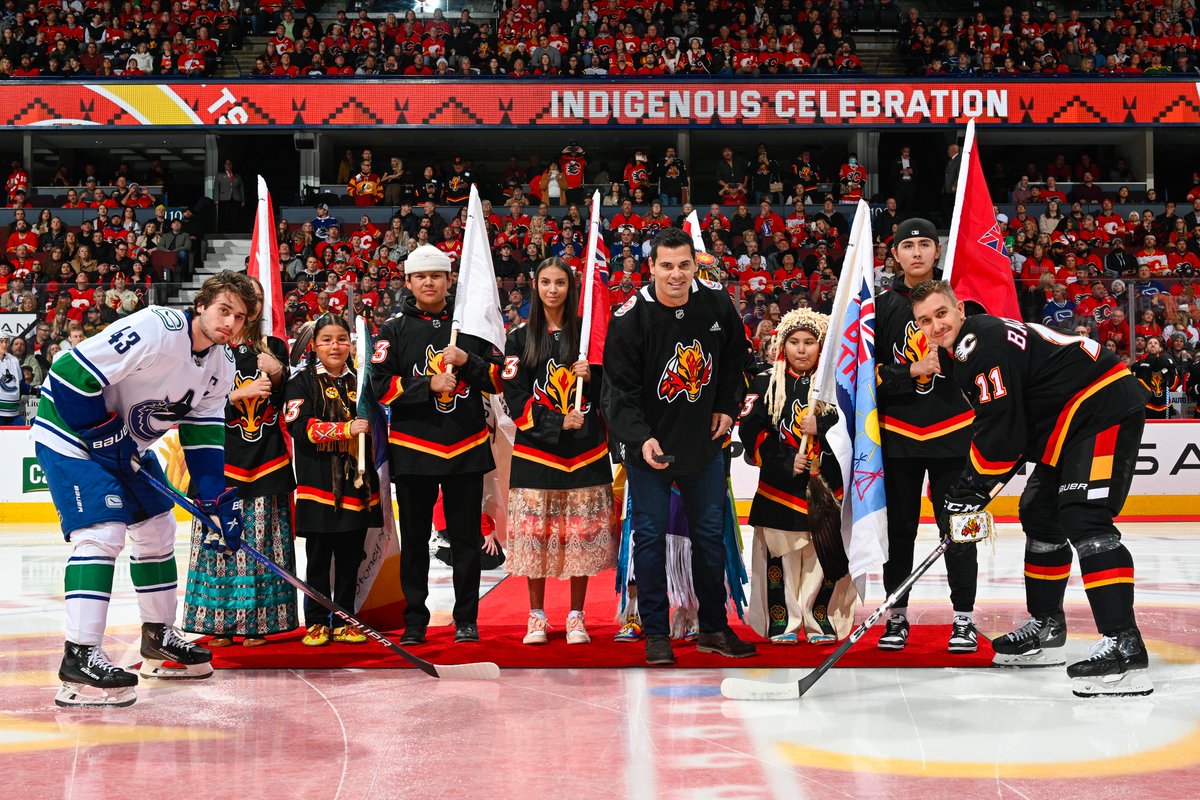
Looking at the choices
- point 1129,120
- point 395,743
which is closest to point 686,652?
point 395,743

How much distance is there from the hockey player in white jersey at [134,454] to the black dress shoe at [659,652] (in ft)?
5.72

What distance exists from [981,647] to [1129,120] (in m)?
16.2

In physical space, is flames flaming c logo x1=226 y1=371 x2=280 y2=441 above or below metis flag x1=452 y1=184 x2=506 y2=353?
below

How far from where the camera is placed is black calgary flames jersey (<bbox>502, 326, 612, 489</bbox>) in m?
5.50

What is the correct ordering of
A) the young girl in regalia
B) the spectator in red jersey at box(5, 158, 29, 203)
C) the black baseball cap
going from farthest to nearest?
A: the spectator in red jersey at box(5, 158, 29, 203), the young girl in regalia, the black baseball cap

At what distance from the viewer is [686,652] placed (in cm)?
526

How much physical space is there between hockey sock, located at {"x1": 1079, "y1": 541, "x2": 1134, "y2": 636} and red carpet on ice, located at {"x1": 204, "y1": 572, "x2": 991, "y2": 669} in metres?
0.70

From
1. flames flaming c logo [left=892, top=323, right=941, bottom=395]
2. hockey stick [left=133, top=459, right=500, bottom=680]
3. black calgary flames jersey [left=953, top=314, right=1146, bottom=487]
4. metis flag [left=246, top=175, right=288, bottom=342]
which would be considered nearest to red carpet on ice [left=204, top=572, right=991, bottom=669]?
hockey stick [left=133, top=459, right=500, bottom=680]

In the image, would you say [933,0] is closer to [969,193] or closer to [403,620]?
[969,193]

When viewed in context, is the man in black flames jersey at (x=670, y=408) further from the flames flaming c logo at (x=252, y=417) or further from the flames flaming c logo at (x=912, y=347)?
the flames flaming c logo at (x=252, y=417)

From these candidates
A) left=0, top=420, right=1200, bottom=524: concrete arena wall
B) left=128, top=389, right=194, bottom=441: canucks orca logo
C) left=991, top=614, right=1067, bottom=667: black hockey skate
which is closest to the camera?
left=128, top=389, right=194, bottom=441: canucks orca logo

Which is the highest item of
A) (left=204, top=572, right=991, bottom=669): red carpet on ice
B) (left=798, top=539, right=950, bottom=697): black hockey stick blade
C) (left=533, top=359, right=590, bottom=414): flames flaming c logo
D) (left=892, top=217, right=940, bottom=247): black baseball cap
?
(left=892, top=217, right=940, bottom=247): black baseball cap

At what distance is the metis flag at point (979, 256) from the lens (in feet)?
20.9

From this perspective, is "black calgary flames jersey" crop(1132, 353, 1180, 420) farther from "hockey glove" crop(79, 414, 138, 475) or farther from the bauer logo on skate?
"hockey glove" crop(79, 414, 138, 475)
